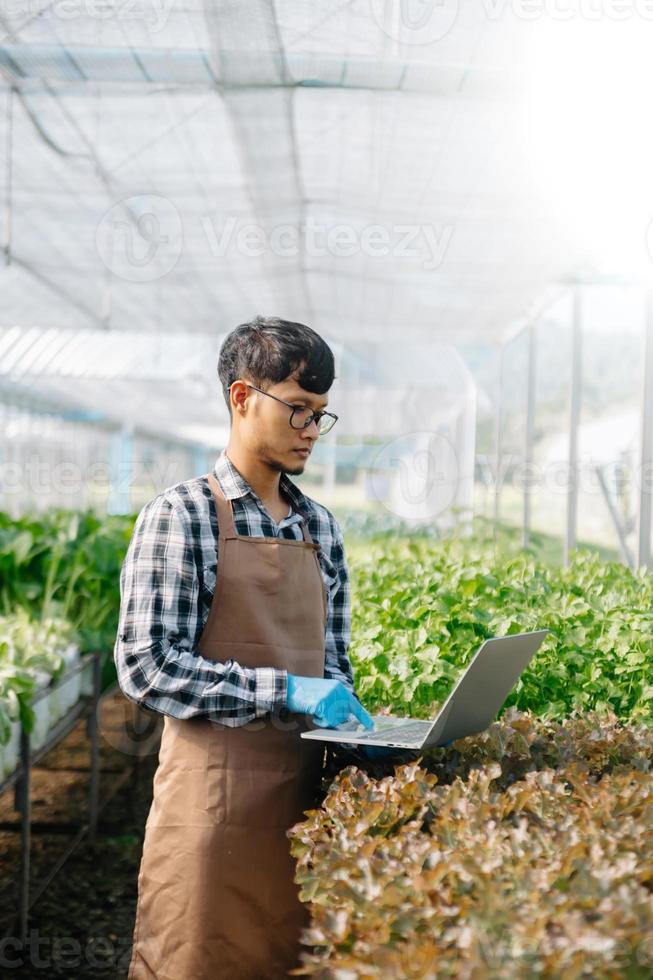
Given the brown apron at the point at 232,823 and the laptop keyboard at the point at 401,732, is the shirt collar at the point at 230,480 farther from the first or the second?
the laptop keyboard at the point at 401,732

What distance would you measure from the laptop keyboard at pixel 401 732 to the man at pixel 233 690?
6 centimetres

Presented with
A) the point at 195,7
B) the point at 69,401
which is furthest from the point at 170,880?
the point at 69,401

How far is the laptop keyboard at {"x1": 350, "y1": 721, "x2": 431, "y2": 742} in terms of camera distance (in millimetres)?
1714

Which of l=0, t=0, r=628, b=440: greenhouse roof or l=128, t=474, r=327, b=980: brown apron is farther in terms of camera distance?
l=0, t=0, r=628, b=440: greenhouse roof

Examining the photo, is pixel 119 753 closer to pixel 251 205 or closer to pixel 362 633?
pixel 251 205

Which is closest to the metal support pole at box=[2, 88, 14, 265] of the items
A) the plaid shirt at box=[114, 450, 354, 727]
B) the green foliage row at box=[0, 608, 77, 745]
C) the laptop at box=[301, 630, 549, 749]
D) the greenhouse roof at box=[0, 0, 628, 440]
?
the greenhouse roof at box=[0, 0, 628, 440]

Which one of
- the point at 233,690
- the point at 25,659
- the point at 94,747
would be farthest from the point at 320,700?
the point at 94,747

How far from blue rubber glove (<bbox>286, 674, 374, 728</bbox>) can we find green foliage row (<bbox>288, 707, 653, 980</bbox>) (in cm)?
11

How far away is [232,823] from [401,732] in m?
0.33

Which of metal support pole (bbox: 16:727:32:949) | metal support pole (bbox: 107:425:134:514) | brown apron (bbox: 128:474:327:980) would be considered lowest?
metal support pole (bbox: 16:727:32:949)

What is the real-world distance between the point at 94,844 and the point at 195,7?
3.27 meters

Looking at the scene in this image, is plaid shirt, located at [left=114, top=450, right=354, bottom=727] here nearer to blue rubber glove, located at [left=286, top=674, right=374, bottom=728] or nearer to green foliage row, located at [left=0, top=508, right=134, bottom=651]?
blue rubber glove, located at [left=286, top=674, right=374, bottom=728]

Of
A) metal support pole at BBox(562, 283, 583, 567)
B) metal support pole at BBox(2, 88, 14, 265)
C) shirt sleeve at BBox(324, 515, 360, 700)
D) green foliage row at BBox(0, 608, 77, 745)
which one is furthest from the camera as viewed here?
metal support pole at BBox(562, 283, 583, 567)

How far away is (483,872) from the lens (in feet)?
3.88
